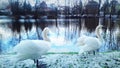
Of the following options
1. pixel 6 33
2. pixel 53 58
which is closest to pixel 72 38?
pixel 53 58

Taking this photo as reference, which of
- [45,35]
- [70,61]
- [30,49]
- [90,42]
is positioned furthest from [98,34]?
[30,49]

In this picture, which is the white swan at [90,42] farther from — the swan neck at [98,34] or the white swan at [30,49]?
the white swan at [30,49]

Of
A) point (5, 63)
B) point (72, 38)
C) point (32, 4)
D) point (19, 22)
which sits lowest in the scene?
point (5, 63)

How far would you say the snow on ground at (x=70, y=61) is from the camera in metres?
2.72

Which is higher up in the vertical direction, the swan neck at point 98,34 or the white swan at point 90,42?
the swan neck at point 98,34

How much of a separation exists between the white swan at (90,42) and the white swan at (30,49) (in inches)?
13.3

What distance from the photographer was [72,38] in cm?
279

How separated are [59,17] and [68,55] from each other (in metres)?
0.39

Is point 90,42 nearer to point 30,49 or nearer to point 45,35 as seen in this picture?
point 45,35

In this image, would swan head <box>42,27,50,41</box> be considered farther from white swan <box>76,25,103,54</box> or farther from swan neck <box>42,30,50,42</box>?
white swan <box>76,25,103,54</box>

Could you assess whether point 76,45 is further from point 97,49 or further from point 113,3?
point 113,3

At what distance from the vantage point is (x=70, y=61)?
2766 millimetres

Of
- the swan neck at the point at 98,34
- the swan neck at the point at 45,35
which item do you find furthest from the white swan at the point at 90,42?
the swan neck at the point at 45,35

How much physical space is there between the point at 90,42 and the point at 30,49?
Result: 2.00 feet
